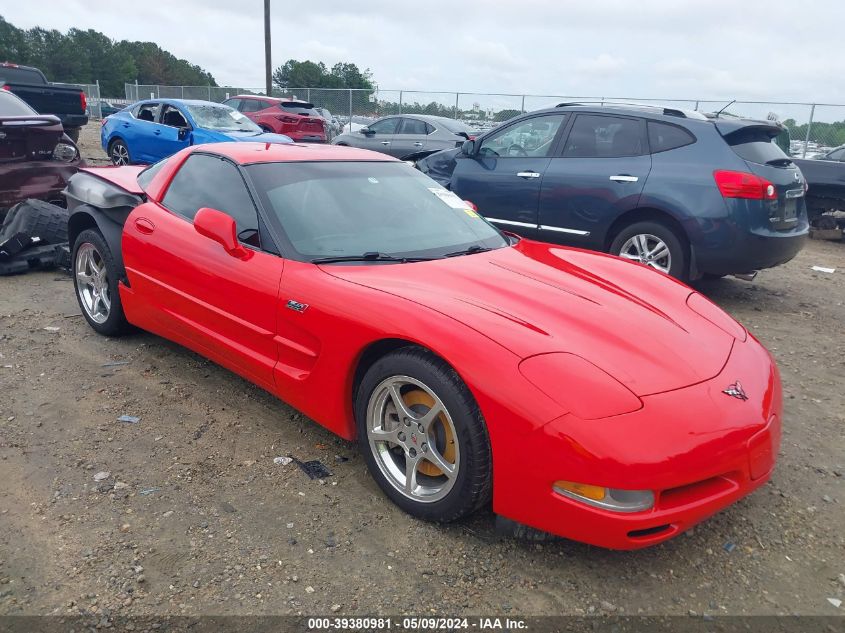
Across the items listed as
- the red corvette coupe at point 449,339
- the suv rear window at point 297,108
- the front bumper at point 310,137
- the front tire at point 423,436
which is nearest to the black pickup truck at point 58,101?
the front bumper at point 310,137

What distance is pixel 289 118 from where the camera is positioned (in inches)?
663

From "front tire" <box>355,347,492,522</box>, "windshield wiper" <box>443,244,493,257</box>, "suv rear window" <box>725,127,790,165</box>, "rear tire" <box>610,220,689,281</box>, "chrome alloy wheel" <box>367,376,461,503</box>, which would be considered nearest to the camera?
"front tire" <box>355,347,492,522</box>

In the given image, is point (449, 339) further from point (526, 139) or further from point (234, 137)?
point (234, 137)

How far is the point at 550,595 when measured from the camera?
2.25 metres

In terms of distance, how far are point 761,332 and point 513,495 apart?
3825 mm

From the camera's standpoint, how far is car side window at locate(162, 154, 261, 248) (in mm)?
3332

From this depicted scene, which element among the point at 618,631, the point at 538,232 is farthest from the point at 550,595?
the point at 538,232

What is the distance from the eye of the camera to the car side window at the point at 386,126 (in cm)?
1416

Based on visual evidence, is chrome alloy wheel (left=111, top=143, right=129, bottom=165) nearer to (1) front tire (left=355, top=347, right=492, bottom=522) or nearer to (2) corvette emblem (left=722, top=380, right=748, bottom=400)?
(1) front tire (left=355, top=347, right=492, bottom=522)

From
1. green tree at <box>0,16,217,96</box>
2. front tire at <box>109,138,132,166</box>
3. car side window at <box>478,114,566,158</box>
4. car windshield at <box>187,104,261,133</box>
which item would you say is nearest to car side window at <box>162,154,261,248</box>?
car side window at <box>478,114,566,158</box>

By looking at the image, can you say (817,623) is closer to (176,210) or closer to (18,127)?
(176,210)

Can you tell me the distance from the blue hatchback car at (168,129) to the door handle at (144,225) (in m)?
7.31

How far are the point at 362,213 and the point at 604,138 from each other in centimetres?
367

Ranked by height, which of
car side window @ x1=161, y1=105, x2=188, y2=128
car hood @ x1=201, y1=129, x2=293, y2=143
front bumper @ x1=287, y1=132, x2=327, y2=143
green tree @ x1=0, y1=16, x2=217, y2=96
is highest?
green tree @ x1=0, y1=16, x2=217, y2=96
